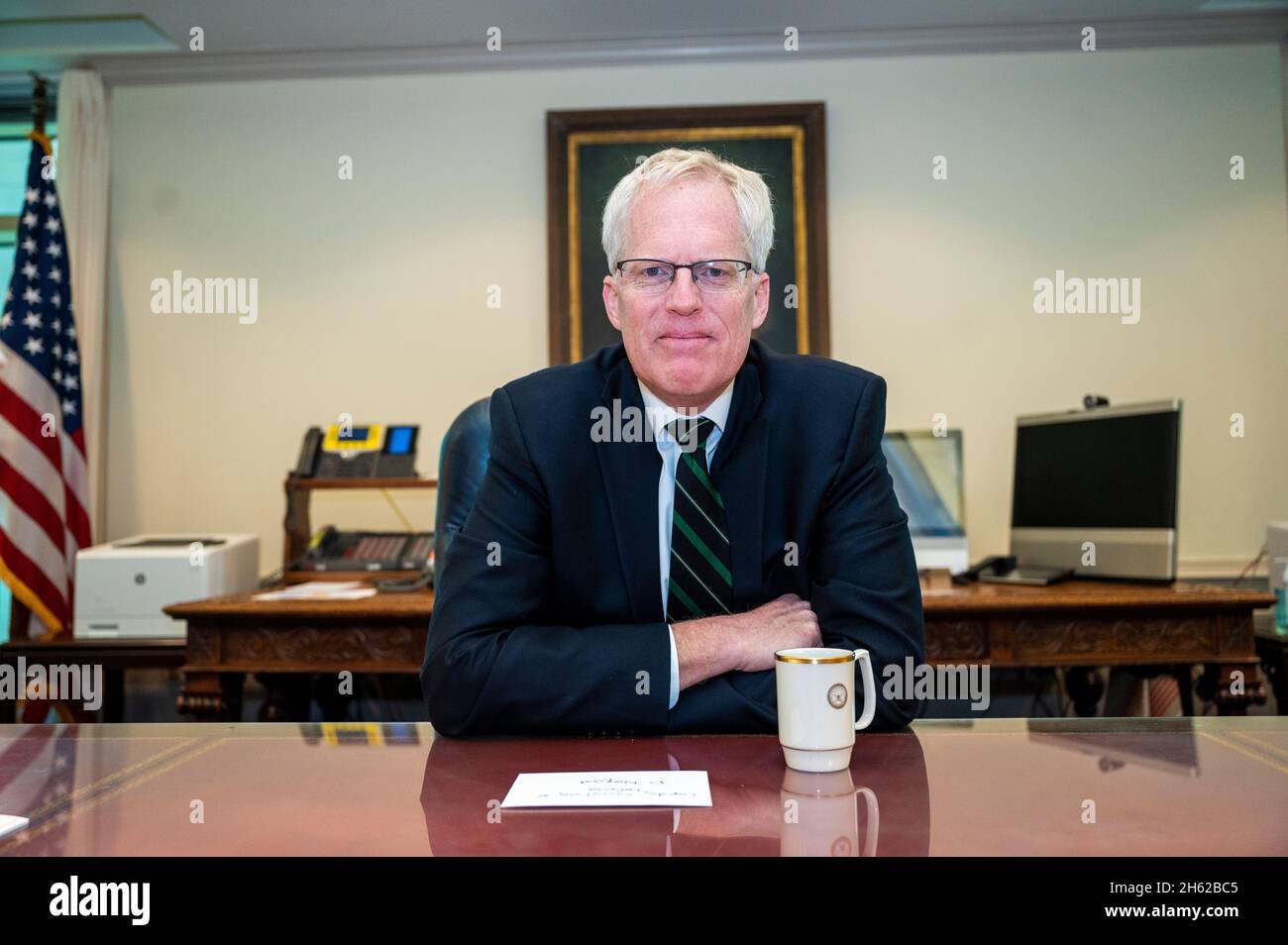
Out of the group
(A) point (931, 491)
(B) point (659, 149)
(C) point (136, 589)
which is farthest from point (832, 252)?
(C) point (136, 589)

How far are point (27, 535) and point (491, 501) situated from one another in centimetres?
292

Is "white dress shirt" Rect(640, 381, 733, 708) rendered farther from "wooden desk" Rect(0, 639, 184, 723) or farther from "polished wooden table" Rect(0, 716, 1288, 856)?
"wooden desk" Rect(0, 639, 184, 723)

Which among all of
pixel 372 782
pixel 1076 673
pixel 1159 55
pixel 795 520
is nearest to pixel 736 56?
pixel 1159 55

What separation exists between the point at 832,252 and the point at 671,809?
3.29 metres

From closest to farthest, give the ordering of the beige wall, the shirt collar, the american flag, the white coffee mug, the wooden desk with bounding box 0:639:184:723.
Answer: the white coffee mug
the shirt collar
the wooden desk with bounding box 0:639:184:723
the american flag
the beige wall

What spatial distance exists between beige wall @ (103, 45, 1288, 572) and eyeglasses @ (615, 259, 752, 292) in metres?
2.47

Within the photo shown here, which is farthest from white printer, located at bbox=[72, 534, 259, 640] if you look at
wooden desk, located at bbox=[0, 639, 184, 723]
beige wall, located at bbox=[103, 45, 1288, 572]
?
beige wall, located at bbox=[103, 45, 1288, 572]

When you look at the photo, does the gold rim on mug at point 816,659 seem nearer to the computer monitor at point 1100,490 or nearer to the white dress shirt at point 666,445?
the white dress shirt at point 666,445

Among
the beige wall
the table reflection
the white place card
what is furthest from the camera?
the beige wall

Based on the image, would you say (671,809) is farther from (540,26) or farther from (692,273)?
(540,26)

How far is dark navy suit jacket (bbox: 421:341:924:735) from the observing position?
135 cm

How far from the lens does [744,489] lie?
1451 millimetres
